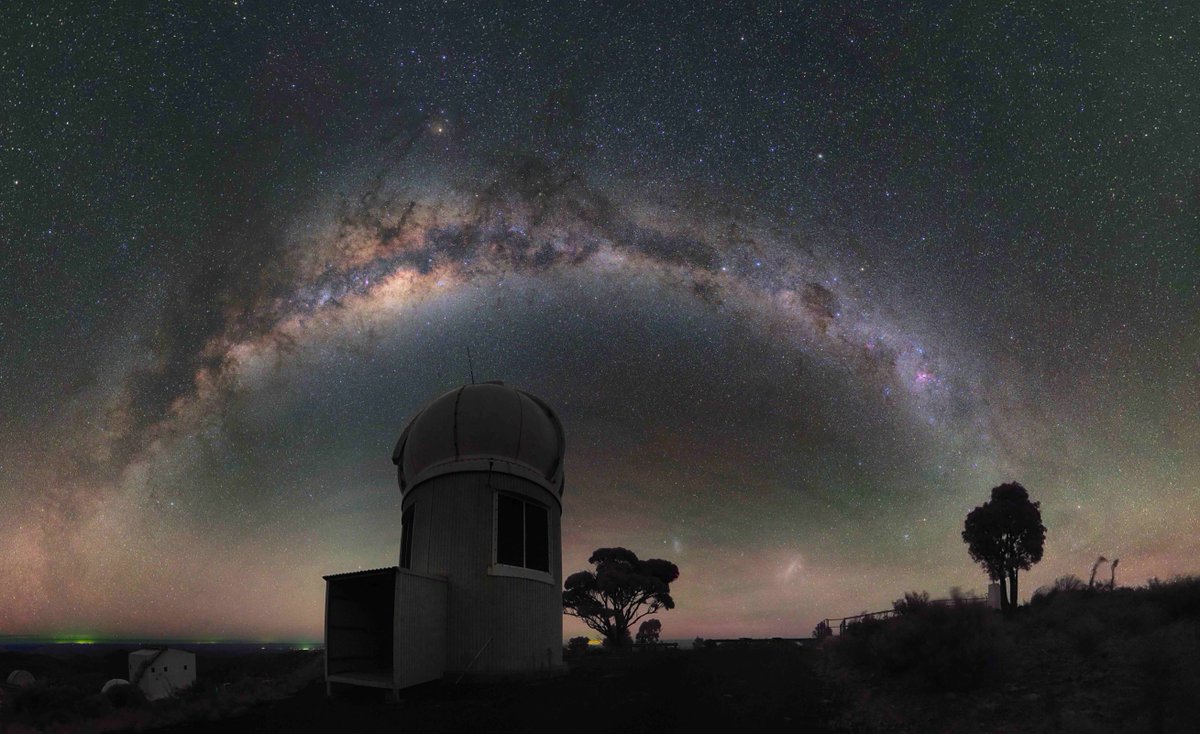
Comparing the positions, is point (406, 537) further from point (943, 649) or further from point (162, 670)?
point (162, 670)

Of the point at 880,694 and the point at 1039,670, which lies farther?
the point at 880,694

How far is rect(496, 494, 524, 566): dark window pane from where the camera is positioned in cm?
1465

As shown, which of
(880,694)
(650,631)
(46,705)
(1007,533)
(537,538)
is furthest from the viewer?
(650,631)

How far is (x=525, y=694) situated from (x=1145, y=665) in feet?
30.9

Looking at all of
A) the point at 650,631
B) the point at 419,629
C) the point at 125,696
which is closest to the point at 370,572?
the point at 419,629

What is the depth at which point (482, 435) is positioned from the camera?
16.1 m

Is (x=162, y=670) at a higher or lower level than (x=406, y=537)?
lower

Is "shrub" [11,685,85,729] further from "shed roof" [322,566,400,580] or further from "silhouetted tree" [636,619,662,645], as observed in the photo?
"silhouetted tree" [636,619,662,645]

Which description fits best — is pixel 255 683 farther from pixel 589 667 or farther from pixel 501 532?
pixel 589 667

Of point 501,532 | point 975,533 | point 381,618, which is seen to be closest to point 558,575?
point 501,532

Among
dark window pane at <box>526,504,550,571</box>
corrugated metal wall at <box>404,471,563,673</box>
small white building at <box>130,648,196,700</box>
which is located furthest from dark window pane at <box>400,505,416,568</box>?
small white building at <box>130,648,196,700</box>

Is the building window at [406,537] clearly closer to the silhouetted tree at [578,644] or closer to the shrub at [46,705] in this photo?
the shrub at [46,705]

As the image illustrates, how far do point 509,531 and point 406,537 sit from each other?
3138mm

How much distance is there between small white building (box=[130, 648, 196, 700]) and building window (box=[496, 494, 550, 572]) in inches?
803
